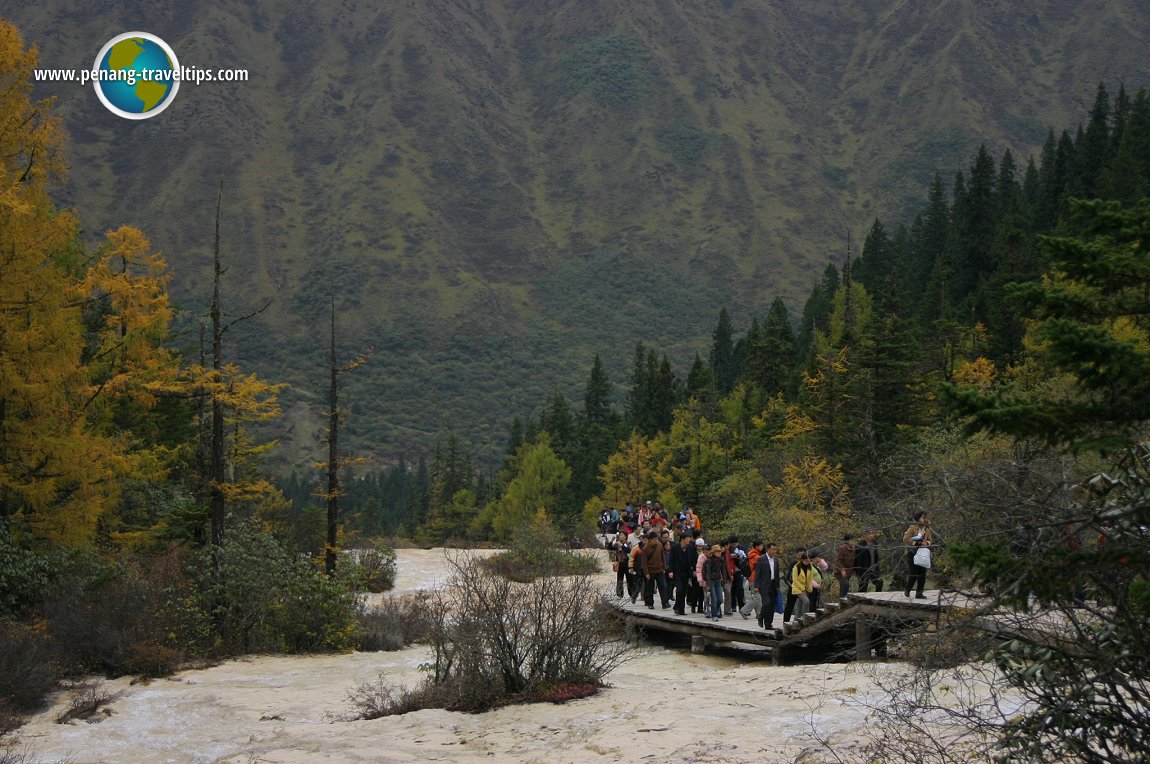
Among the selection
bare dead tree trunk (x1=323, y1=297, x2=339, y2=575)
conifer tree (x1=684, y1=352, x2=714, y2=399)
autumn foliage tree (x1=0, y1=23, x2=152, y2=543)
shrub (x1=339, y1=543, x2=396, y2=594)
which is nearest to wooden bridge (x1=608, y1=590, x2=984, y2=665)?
bare dead tree trunk (x1=323, y1=297, x2=339, y2=575)

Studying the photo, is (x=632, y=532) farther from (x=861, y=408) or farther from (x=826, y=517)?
(x=861, y=408)

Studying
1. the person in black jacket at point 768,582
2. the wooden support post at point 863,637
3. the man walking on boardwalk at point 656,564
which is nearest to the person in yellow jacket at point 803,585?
the person in black jacket at point 768,582

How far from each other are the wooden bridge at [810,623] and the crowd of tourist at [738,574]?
0.96 ft

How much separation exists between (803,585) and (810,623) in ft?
3.20

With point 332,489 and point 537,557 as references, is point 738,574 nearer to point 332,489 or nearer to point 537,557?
point 332,489

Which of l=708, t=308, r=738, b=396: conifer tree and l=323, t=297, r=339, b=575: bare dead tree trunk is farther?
l=708, t=308, r=738, b=396: conifer tree

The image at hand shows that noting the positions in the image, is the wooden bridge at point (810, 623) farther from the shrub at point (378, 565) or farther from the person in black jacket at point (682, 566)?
the shrub at point (378, 565)

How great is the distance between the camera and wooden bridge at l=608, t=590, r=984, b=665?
16.2 metres

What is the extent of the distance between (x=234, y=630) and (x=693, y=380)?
68.8m

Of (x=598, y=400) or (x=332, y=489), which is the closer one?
(x=332, y=489)

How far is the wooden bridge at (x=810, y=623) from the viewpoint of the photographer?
639 inches

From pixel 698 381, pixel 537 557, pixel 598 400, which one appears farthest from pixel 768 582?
pixel 598 400

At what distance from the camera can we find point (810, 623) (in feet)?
60.7

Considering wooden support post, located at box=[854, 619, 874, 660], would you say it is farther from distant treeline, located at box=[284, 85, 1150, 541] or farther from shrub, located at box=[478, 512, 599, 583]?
shrub, located at box=[478, 512, 599, 583]
